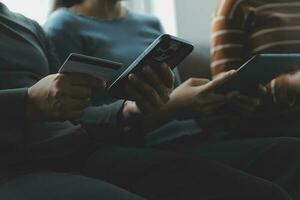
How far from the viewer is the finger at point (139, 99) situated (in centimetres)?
93

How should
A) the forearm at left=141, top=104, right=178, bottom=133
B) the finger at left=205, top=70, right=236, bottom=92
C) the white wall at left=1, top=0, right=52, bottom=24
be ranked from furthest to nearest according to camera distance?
the white wall at left=1, top=0, right=52, bottom=24 < the forearm at left=141, top=104, right=178, bottom=133 < the finger at left=205, top=70, right=236, bottom=92

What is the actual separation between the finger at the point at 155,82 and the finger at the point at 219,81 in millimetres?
138

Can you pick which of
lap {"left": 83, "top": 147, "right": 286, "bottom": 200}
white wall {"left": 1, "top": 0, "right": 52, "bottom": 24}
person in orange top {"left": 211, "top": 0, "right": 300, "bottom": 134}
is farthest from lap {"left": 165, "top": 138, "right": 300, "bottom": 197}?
white wall {"left": 1, "top": 0, "right": 52, "bottom": 24}

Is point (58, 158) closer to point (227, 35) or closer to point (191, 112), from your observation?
point (191, 112)

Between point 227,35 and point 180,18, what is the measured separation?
44 cm

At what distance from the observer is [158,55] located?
0.85 metres

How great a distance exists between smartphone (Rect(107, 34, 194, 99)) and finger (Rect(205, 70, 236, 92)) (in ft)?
0.48

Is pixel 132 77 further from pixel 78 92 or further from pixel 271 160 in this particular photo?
pixel 271 160

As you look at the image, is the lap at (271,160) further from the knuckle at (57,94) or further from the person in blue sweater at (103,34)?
the knuckle at (57,94)

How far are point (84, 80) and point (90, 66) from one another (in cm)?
5

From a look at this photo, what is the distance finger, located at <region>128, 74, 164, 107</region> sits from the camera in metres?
0.89

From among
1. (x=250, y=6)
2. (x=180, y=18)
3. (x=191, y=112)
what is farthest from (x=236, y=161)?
(x=180, y=18)

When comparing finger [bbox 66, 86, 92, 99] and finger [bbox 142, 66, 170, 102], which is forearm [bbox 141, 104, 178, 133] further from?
finger [bbox 66, 86, 92, 99]

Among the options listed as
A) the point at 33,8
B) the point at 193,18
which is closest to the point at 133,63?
the point at 33,8
